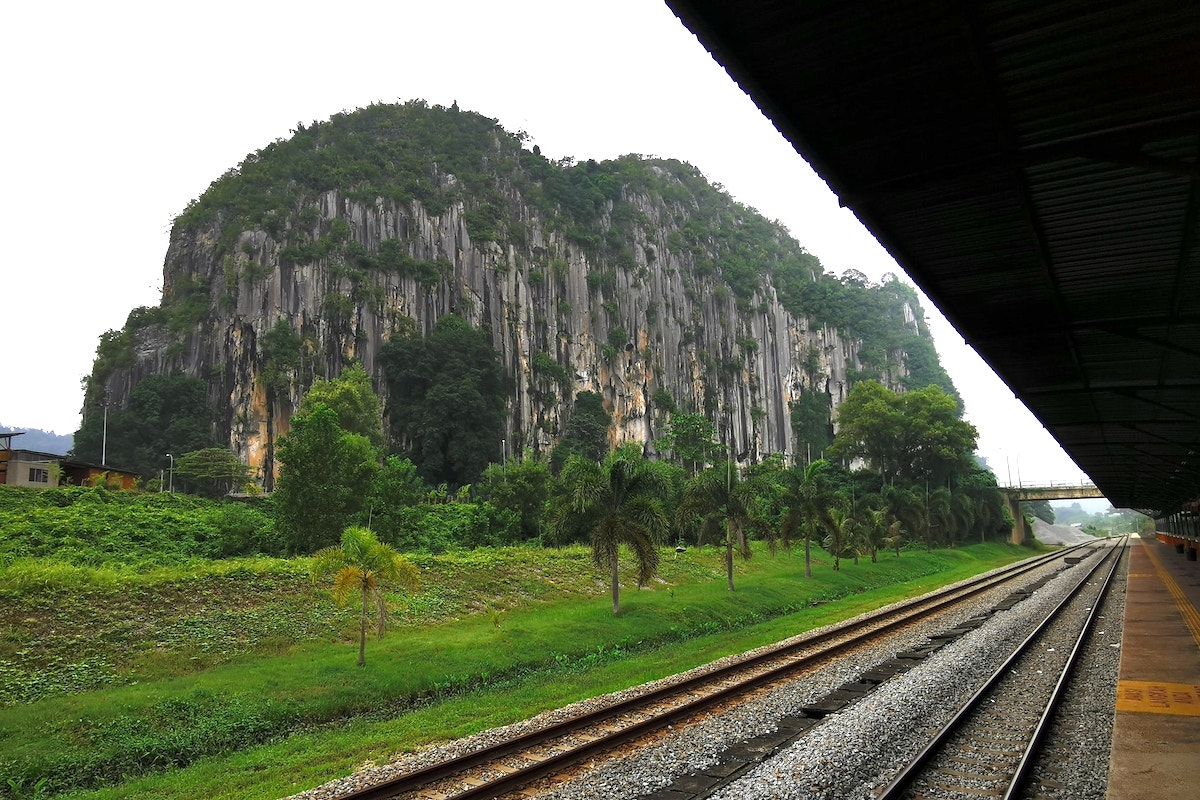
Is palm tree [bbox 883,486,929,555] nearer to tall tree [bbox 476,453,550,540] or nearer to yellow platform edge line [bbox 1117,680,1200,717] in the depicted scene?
A: tall tree [bbox 476,453,550,540]

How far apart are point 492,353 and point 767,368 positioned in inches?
2361

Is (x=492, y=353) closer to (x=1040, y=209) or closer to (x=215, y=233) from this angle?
(x=215, y=233)

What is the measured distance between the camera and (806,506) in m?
38.2

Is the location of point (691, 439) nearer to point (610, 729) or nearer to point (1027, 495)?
point (1027, 495)

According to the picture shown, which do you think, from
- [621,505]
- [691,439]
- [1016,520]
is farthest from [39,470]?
[1016,520]

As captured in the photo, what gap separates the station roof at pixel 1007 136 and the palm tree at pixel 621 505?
52.3 feet

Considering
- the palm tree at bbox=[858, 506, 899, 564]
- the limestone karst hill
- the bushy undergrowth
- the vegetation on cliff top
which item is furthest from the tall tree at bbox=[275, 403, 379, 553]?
the vegetation on cliff top

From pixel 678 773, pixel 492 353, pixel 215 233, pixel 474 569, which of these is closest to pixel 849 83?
pixel 678 773

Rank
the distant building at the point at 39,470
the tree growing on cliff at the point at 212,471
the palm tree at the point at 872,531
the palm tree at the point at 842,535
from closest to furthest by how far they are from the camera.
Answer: the palm tree at the point at 842,535, the distant building at the point at 39,470, the palm tree at the point at 872,531, the tree growing on cliff at the point at 212,471

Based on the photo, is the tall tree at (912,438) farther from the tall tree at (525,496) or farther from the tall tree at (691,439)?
the tall tree at (525,496)

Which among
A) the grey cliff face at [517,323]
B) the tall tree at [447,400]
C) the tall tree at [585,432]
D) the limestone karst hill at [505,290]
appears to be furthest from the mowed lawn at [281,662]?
the tall tree at [585,432]

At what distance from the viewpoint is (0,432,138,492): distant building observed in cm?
4375

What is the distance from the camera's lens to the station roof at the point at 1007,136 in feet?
14.9

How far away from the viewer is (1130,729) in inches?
375
